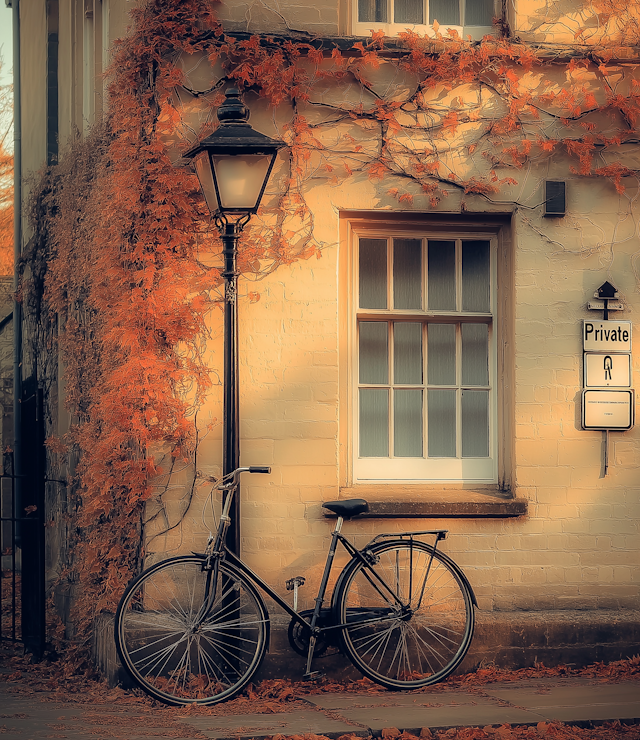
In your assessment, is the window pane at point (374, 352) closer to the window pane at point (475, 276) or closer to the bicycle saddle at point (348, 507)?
the window pane at point (475, 276)

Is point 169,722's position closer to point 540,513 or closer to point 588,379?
point 540,513

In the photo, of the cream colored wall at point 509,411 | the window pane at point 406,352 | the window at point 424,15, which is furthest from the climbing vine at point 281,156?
the window pane at point 406,352

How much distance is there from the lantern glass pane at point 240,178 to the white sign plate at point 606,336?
260cm

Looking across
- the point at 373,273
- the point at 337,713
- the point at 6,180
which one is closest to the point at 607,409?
the point at 373,273

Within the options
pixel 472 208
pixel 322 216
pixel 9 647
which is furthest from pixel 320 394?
pixel 9 647

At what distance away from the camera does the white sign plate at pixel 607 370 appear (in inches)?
271

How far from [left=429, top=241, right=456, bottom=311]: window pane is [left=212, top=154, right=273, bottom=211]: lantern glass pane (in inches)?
67.4

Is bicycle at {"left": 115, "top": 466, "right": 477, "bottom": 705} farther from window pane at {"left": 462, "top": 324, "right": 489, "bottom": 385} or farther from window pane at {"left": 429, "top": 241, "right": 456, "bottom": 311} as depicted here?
window pane at {"left": 429, "top": 241, "right": 456, "bottom": 311}

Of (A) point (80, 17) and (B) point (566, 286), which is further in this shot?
(A) point (80, 17)

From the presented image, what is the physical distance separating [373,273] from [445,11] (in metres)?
1.98

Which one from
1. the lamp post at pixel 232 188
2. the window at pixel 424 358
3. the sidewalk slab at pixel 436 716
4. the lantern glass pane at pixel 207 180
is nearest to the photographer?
the sidewalk slab at pixel 436 716

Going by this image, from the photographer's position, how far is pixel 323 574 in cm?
641

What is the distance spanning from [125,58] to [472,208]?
2.59 metres

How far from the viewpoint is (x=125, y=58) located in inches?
262
